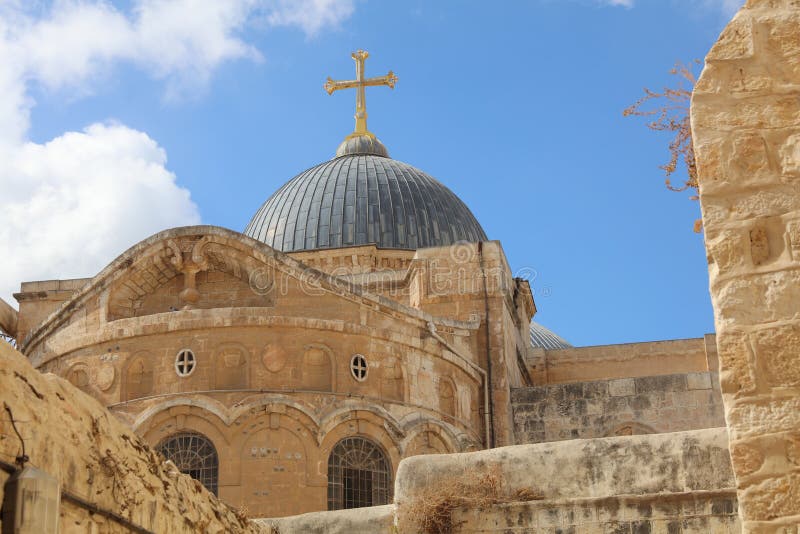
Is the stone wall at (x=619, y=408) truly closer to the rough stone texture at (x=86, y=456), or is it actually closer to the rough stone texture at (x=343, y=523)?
the rough stone texture at (x=343, y=523)

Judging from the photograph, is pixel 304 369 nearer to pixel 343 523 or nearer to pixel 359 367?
pixel 359 367

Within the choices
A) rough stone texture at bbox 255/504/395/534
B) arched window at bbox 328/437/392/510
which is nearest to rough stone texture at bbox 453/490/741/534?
rough stone texture at bbox 255/504/395/534

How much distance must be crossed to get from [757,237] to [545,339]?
28.1 metres

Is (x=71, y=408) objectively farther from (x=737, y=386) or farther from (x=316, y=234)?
(x=316, y=234)

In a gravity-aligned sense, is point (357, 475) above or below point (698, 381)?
below

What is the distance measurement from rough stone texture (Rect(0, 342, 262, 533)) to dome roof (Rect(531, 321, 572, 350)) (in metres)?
24.2

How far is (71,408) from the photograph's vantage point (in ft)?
21.8

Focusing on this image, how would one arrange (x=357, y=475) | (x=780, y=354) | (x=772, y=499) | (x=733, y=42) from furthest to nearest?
(x=357, y=475)
(x=733, y=42)
(x=780, y=354)
(x=772, y=499)

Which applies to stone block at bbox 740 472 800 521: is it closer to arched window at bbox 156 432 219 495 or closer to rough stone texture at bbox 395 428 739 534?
rough stone texture at bbox 395 428 739 534

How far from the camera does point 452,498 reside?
11148mm

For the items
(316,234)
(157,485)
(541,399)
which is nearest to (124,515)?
(157,485)

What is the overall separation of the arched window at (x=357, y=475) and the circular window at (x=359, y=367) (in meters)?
0.98

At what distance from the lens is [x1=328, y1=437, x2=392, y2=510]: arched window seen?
17.9 m

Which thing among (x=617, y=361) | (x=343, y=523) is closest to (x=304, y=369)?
(x=343, y=523)
